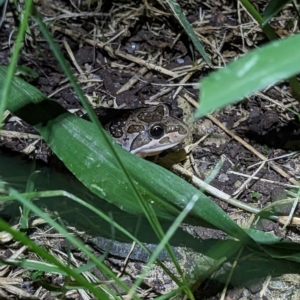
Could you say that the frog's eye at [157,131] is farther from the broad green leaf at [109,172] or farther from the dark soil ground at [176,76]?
the broad green leaf at [109,172]

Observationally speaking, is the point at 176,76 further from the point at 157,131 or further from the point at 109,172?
the point at 109,172

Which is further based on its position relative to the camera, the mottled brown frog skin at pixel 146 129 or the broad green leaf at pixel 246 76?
the mottled brown frog skin at pixel 146 129

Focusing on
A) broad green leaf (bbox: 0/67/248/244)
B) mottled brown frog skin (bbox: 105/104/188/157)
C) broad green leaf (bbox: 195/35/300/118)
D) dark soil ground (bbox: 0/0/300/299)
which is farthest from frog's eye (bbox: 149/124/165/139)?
broad green leaf (bbox: 195/35/300/118)

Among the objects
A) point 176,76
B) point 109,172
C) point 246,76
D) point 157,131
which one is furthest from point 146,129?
point 246,76

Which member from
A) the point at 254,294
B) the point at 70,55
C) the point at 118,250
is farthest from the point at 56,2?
the point at 254,294

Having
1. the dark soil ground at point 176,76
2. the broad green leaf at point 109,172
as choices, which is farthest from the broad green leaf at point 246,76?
the dark soil ground at point 176,76

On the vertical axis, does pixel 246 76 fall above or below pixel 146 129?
above
